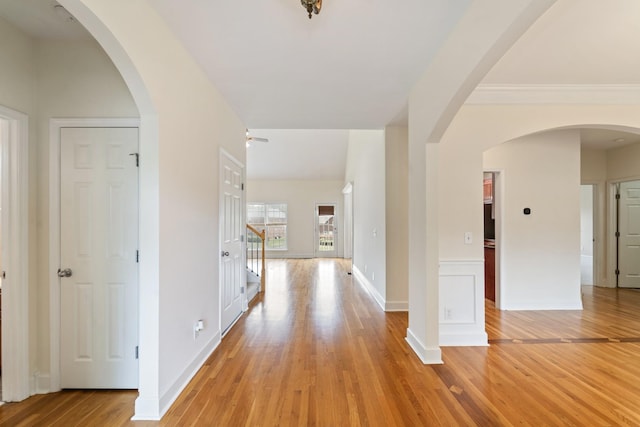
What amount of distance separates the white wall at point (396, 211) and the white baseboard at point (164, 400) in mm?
2703

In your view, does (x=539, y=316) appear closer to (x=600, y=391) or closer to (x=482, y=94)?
(x=600, y=391)

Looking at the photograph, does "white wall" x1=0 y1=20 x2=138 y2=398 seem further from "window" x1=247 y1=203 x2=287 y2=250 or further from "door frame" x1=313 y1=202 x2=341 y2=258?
"door frame" x1=313 y1=202 x2=341 y2=258

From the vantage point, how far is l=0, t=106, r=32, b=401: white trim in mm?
2080

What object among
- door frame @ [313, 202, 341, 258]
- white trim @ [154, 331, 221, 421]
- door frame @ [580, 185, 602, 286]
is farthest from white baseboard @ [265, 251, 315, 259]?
door frame @ [580, 185, 602, 286]

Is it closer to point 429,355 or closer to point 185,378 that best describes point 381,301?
point 429,355

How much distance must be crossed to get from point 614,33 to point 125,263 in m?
4.10

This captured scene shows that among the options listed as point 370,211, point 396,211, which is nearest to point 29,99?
point 396,211

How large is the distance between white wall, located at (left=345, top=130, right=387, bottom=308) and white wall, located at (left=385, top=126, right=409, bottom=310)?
97 mm

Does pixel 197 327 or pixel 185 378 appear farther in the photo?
pixel 197 327

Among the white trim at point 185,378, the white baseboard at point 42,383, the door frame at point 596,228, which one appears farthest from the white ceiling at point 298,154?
the white baseboard at point 42,383

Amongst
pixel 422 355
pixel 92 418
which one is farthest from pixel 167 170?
pixel 422 355

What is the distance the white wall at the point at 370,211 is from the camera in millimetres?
4438

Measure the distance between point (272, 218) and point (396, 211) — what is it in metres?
6.86

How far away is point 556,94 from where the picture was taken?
3.05m
